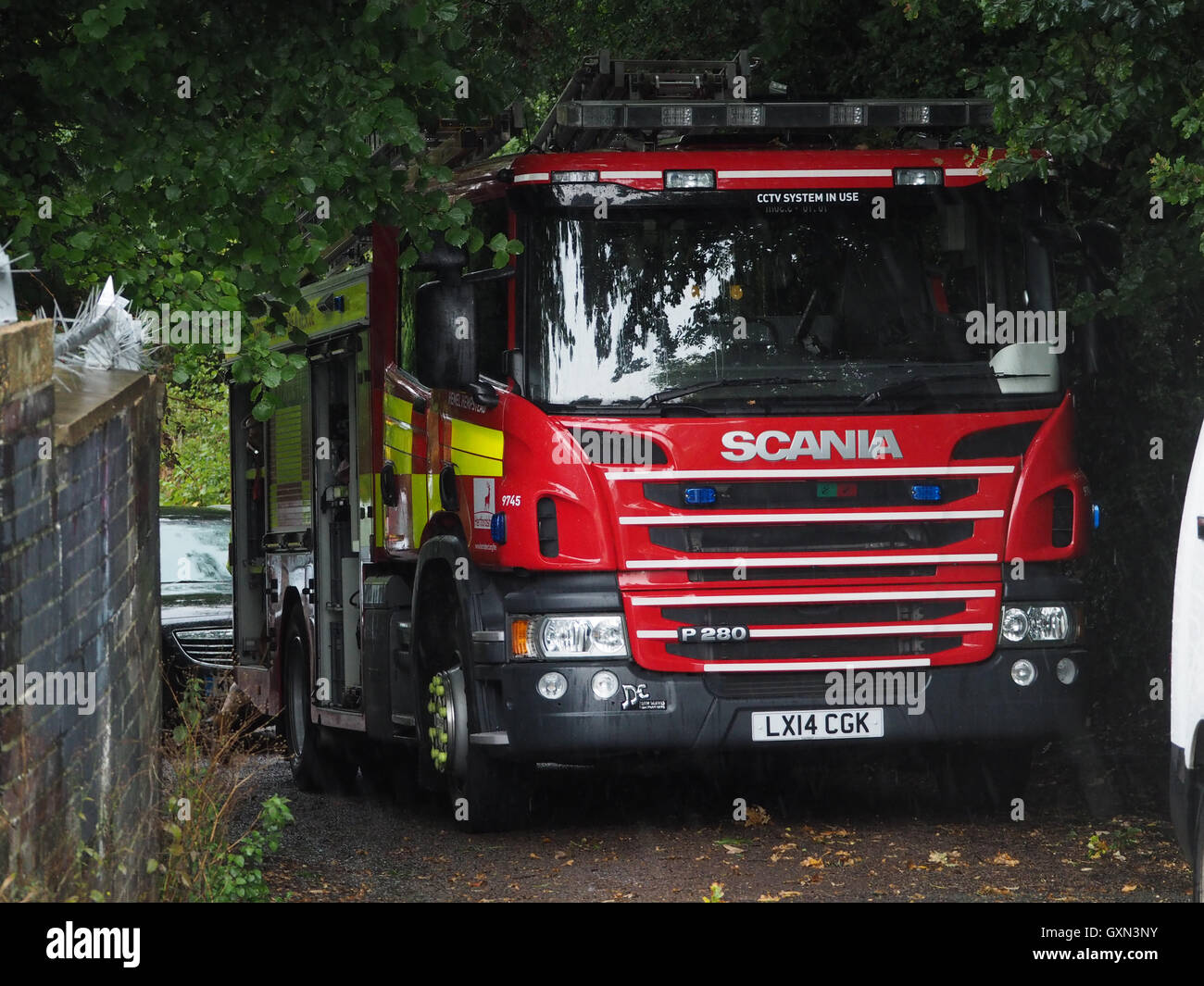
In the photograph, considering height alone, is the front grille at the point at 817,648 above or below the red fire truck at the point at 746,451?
below

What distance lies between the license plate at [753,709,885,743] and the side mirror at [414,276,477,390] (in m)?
2.09

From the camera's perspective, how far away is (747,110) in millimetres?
10211

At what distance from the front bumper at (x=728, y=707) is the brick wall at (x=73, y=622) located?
2.50 meters

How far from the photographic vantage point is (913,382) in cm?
979

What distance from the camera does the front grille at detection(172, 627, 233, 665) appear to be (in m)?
17.2

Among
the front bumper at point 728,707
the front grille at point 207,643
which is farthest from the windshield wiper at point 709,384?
the front grille at point 207,643

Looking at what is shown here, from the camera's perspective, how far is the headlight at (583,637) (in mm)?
9609

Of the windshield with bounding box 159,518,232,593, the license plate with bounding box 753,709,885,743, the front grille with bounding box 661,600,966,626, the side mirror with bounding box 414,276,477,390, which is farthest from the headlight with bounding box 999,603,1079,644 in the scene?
the windshield with bounding box 159,518,232,593

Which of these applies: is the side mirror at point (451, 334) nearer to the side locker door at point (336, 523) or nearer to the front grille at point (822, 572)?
the front grille at point (822, 572)

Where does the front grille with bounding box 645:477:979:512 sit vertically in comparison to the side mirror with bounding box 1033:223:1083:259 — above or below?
below

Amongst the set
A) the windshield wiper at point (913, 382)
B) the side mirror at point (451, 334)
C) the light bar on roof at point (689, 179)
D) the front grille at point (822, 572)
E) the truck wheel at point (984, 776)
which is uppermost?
the light bar on roof at point (689, 179)

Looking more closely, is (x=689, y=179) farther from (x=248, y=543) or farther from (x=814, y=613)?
(x=248, y=543)

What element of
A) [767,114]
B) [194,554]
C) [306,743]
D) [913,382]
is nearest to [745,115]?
[767,114]

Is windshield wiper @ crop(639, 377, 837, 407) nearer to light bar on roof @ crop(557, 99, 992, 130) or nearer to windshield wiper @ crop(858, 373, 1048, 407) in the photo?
windshield wiper @ crop(858, 373, 1048, 407)
